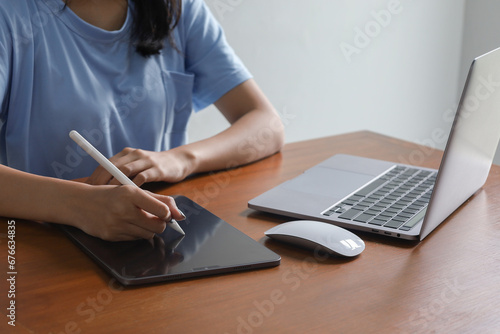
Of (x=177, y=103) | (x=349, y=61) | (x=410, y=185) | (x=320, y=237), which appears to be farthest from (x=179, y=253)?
(x=349, y=61)

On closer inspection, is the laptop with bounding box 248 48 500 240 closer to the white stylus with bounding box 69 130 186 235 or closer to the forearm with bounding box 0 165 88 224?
the white stylus with bounding box 69 130 186 235

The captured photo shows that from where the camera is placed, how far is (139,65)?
1.30 meters

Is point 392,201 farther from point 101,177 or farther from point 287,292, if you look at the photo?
point 101,177

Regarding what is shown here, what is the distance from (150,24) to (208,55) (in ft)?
0.57

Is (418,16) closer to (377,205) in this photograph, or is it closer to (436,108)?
(436,108)

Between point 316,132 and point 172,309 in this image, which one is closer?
point 172,309

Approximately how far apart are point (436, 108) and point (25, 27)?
8.18ft

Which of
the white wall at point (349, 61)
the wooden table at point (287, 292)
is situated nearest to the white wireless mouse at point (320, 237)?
the wooden table at point (287, 292)

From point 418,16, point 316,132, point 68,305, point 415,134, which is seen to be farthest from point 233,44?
Result: point 68,305

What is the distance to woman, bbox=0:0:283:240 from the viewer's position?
1127mm

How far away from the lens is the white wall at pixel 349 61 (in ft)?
7.47

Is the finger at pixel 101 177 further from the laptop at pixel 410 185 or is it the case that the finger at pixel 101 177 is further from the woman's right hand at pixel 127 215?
the laptop at pixel 410 185

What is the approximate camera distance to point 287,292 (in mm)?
676

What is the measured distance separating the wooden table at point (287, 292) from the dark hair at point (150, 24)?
56cm
